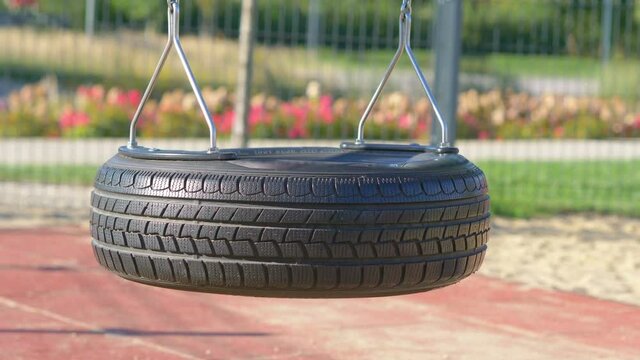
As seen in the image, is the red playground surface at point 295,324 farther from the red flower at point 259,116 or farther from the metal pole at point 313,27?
the red flower at point 259,116

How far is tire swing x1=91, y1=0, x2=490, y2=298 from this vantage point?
3.64 meters

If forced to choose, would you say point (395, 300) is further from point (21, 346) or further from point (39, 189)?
point (39, 189)

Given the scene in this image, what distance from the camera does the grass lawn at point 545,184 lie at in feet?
35.6

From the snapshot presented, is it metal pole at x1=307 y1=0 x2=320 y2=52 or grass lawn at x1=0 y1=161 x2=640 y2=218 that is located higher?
metal pole at x1=307 y1=0 x2=320 y2=52

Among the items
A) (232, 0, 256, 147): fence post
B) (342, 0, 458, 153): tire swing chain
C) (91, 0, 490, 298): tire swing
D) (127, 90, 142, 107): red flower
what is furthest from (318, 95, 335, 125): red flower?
(91, 0, 490, 298): tire swing

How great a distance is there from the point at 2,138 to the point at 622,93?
7.74m

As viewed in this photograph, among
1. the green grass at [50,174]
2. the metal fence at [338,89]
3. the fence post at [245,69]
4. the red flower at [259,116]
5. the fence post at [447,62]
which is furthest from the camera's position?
the red flower at [259,116]

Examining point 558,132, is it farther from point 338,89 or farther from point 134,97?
point 134,97

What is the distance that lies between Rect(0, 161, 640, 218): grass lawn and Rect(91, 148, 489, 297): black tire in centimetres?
667

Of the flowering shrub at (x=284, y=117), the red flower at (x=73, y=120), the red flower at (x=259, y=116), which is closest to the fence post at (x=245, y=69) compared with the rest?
the flowering shrub at (x=284, y=117)

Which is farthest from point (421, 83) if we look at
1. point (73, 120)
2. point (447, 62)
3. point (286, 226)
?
point (73, 120)

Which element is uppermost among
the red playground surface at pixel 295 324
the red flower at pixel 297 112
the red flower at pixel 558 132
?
the red flower at pixel 297 112

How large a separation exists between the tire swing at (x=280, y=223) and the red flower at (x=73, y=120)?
11.2 m

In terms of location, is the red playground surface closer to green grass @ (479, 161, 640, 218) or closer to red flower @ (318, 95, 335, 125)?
green grass @ (479, 161, 640, 218)
